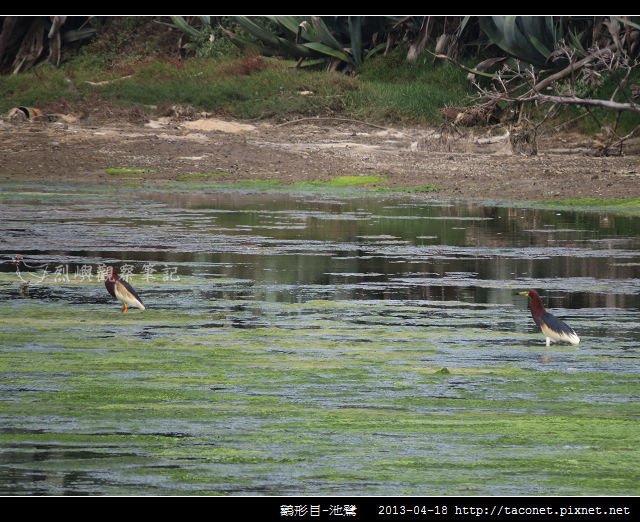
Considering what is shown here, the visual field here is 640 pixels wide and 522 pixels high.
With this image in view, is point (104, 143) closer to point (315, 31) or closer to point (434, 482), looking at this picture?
point (315, 31)

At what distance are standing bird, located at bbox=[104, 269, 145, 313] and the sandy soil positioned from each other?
40.3 ft

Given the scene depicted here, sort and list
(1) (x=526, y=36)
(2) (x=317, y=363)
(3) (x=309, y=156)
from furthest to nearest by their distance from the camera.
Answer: (1) (x=526, y=36), (3) (x=309, y=156), (2) (x=317, y=363)

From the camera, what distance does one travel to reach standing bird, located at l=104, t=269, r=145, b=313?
41.7ft

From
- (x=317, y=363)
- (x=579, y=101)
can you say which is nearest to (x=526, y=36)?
(x=579, y=101)

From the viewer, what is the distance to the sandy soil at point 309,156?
25.7 metres

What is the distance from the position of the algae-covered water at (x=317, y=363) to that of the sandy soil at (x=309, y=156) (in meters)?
5.24

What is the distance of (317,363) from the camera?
1063cm

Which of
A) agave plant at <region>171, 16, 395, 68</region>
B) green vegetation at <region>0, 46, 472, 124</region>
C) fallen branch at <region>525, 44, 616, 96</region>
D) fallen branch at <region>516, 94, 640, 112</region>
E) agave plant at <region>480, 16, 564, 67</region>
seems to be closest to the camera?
fallen branch at <region>516, 94, 640, 112</region>

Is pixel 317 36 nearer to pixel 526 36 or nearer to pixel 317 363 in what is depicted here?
pixel 526 36

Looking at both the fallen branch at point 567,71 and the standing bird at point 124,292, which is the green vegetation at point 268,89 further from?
the standing bird at point 124,292

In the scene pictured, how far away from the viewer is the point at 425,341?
460 inches

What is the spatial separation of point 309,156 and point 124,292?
16.2 m

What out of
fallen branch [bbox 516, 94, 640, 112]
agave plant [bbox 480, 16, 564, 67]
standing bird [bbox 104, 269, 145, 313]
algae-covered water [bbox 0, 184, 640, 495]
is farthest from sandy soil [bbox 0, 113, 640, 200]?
standing bird [bbox 104, 269, 145, 313]

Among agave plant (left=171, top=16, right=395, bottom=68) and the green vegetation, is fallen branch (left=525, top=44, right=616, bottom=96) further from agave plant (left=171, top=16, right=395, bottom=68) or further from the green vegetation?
agave plant (left=171, top=16, right=395, bottom=68)
